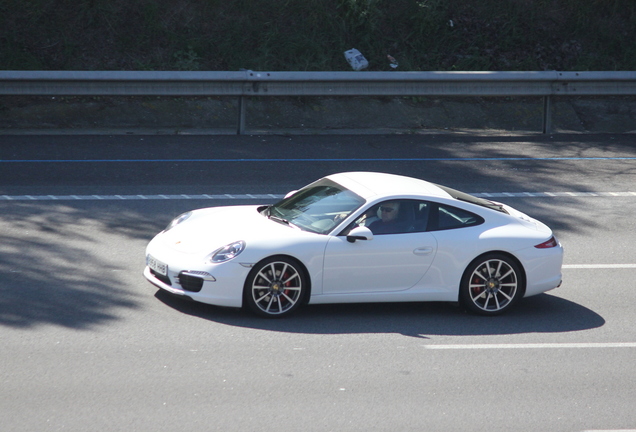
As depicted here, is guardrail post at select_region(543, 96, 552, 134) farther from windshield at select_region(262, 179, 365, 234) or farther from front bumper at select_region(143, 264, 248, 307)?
front bumper at select_region(143, 264, 248, 307)

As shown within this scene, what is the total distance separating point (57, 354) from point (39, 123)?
10.7 meters

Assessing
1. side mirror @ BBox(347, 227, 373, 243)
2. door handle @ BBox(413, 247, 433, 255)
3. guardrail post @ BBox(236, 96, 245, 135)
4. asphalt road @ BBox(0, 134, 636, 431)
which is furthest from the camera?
guardrail post @ BBox(236, 96, 245, 135)

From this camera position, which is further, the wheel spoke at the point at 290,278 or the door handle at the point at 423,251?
the door handle at the point at 423,251

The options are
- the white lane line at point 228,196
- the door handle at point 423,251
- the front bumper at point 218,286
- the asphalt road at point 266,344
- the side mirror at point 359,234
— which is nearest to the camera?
the asphalt road at point 266,344

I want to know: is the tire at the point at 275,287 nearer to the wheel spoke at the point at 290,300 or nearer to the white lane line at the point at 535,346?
the wheel spoke at the point at 290,300

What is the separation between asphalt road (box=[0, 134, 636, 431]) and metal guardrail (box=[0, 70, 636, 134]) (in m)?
4.06

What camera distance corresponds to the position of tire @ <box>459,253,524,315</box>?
25.3 ft

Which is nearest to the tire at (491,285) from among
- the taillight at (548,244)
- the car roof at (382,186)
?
the taillight at (548,244)

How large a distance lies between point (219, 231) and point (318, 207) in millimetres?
1023

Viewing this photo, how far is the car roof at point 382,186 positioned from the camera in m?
7.88

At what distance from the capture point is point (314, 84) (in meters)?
16.7

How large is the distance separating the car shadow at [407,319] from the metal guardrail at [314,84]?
29.0 feet

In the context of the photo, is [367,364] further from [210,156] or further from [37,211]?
[210,156]

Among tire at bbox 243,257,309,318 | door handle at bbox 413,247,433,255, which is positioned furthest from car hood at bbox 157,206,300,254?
door handle at bbox 413,247,433,255
